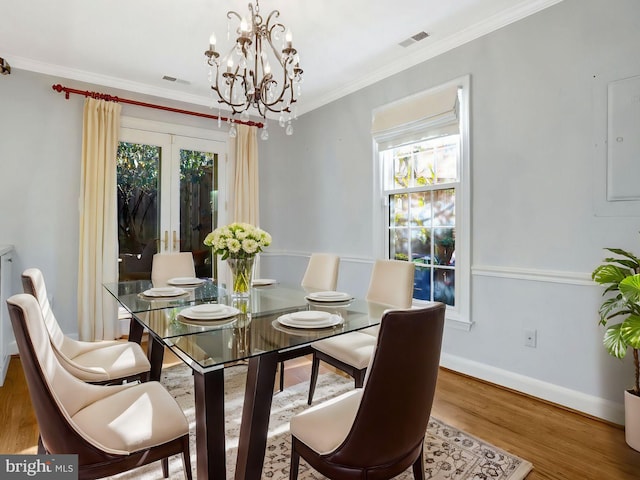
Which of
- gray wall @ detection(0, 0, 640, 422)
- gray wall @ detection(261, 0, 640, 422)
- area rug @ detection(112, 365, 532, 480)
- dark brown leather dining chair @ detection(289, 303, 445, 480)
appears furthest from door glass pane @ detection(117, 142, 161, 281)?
dark brown leather dining chair @ detection(289, 303, 445, 480)

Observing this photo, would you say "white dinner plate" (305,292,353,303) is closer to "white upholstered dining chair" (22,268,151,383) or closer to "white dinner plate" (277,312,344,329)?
"white dinner plate" (277,312,344,329)

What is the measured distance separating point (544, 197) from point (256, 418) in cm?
229

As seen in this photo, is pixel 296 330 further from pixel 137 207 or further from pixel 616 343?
pixel 137 207

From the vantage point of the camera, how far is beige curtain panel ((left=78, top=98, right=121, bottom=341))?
140 inches

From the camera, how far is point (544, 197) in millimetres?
2484

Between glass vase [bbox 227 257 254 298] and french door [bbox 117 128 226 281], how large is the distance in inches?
92.3

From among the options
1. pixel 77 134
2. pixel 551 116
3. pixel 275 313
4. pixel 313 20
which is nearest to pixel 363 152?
pixel 313 20

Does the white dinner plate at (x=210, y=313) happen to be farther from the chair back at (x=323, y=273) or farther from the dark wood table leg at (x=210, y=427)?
the chair back at (x=323, y=273)

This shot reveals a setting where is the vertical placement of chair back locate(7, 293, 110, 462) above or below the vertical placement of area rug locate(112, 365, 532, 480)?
above

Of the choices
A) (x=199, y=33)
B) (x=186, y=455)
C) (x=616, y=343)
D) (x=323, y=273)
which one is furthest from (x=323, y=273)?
(x=199, y=33)

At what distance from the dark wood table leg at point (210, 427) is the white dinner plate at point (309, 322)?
→ 381 mm

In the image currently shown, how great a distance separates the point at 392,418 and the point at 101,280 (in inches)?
137

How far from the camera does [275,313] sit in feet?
6.15

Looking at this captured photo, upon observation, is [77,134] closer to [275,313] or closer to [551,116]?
[275,313]
